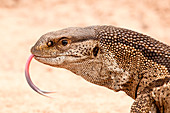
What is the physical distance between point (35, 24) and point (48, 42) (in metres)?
10.5

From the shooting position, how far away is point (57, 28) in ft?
47.4

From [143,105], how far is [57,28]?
10456 mm

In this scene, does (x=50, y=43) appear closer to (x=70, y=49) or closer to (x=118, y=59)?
(x=70, y=49)

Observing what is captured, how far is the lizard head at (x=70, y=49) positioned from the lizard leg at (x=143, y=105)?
2.64 ft

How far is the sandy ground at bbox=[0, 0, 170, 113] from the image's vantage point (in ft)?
24.3

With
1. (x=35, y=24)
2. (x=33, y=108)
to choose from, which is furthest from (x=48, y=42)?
(x=35, y=24)

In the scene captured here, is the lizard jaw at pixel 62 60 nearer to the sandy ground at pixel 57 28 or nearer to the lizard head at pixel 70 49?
the lizard head at pixel 70 49

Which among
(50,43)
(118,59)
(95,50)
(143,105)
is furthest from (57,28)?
(143,105)

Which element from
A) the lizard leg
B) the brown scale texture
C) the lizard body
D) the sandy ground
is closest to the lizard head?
the lizard body

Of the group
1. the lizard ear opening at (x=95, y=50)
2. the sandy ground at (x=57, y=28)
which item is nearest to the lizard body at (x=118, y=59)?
the lizard ear opening at (x=95, y=50)

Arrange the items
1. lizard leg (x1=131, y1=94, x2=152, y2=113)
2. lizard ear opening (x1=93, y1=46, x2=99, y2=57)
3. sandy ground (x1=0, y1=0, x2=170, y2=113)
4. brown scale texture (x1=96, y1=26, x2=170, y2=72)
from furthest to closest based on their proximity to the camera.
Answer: sandy ground (x1=0, y1=0, x2=170, y2=113) < lizard ear opening (x1=93, y1=46, x2=99, y2=57) < brown scale texture (x1=96, y1=26, x2=170, y2=72) < lizard leg (x1=131, y1=94, x2=152, y2=113)

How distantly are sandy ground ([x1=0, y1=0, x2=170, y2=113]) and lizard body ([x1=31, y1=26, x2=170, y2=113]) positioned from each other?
2.19 m

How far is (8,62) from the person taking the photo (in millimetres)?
11516

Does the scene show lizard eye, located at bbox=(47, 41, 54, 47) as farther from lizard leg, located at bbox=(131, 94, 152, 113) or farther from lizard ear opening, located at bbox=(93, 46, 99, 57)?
lizard leg, located at bbox=(131, 94, 152, 113)
